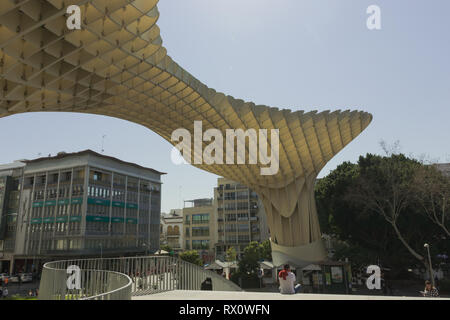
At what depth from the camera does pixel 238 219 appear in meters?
70.3

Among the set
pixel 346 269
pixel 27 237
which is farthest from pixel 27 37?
pixel 27 237

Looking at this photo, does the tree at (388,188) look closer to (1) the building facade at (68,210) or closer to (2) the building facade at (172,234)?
(1) the building facade at (68,210)

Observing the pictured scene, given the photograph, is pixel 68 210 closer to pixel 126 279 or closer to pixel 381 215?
pixel 381 215

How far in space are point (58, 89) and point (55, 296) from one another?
10.7m

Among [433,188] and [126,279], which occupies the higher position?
[433,188]

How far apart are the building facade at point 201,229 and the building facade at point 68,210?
54.9 ft

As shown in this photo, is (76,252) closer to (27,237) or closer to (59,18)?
(27,237)

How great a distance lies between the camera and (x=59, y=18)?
1220cm

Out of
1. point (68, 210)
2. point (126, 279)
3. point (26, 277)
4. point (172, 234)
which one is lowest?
point (26, 277)

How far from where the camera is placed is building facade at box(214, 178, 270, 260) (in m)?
69.0

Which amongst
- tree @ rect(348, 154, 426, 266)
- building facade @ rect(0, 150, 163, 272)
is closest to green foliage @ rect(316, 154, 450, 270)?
tree @ rect(348, 154, 426, 266)

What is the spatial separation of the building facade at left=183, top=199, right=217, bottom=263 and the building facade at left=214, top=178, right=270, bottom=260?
4.30m

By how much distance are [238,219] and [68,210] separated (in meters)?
34.3

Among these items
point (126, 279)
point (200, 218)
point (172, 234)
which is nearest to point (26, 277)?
point (200, 218)
